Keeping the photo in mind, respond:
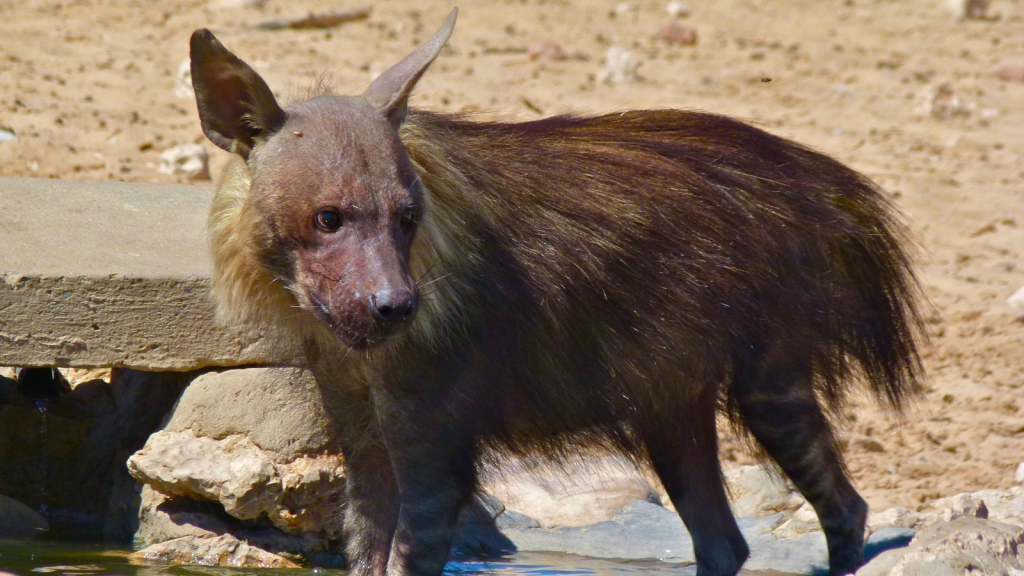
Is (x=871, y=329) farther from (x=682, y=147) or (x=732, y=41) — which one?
(x=732, y=41)

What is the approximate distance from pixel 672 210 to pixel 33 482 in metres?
2.90

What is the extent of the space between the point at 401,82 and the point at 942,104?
673 cm

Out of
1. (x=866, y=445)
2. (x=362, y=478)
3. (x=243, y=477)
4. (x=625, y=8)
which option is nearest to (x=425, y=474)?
(x=362, y=478)

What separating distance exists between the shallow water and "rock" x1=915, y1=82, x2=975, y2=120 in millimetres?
5553

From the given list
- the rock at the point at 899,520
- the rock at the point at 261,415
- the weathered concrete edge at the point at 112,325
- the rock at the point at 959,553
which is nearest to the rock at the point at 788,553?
the rock at the point at 899,520

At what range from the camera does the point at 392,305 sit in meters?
3.14

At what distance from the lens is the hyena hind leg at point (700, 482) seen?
4.39 metres

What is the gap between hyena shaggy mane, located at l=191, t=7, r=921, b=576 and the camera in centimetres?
335

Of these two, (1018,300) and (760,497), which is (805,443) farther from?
(1018,300)

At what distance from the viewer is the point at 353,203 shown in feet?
10.7

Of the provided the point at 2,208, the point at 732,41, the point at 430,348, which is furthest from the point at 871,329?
the point at 732,41

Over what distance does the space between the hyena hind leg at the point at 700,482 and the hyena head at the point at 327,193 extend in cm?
147

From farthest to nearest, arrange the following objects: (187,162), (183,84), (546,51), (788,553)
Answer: (546,51) < (183,84) < (187,162) < (788,553)

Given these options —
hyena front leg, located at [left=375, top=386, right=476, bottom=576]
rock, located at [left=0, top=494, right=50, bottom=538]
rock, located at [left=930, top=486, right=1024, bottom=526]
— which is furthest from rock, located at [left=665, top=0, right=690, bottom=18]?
hyena front leg, located at [left=375, top=386, right=476, bottom=576]
